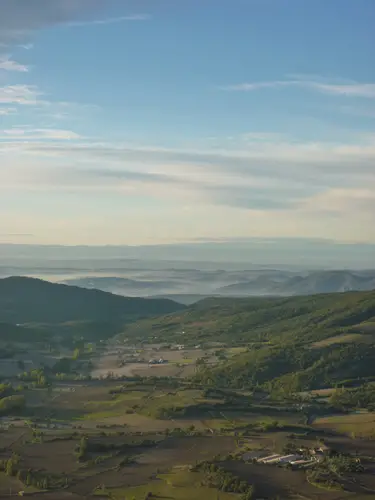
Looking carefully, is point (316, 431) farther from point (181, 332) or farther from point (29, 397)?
point (181, 332)

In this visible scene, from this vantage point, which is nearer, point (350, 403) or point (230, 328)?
point (350, 403)

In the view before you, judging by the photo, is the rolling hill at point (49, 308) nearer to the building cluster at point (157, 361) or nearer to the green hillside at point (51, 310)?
the green hillside at point (51, 310)

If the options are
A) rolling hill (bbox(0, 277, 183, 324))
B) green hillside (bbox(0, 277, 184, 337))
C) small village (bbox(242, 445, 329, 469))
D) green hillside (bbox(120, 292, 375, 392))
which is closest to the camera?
small village (bbox(242, 445, 329, 469))

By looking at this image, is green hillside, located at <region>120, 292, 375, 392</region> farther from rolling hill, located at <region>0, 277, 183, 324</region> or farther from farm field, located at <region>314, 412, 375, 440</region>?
rolling hill, located at <region>0, 277, 183, 324</region>

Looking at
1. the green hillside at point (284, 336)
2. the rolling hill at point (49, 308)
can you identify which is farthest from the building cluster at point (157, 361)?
the rolling hill at point (49, 308)

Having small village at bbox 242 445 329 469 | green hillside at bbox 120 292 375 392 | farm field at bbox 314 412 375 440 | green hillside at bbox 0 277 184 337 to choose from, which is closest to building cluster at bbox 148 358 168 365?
green hillside at bbox 120 292 375 392

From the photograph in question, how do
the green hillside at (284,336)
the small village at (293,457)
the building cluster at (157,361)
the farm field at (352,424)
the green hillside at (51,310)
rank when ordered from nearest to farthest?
1. the small village at (293,457)
2. the farm field at (352,424)
3. the green hillside at (284,336)
4. the building cluster at (157,361)
5. the green hillside at (51,310)

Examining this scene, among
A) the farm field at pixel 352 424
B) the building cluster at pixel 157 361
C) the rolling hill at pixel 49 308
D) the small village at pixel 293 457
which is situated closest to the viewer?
the small village at pixel 293 457

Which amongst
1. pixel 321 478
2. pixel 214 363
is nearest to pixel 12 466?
pixel 321 478

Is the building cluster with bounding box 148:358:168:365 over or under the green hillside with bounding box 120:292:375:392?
under
